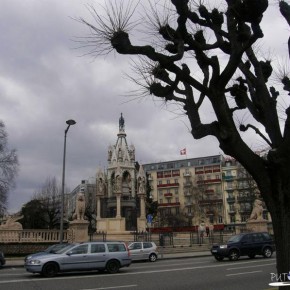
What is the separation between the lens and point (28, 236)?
99.8 ft

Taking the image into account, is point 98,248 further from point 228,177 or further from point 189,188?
point 228,177

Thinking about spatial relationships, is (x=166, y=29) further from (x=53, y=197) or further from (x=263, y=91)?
(x=53, y=197)

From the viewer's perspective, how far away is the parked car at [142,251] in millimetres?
25969

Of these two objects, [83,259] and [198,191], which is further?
[198,191]

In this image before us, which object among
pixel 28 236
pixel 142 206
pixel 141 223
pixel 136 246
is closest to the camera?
pixel 136 246

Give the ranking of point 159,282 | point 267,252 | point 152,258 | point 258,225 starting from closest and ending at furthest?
point 159,282, point 267,252, point 152,258, point 258,225

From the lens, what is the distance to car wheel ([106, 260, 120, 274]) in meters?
18.0

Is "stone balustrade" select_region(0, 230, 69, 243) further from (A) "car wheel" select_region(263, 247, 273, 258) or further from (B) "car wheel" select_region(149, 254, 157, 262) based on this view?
(A) "car wheel" select_region(263, 247, 273, 258)

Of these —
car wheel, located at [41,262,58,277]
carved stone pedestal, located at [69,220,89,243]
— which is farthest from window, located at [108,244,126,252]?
carved stone pedestal, located at [69,220,89,243]

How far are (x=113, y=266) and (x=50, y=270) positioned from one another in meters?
2.85

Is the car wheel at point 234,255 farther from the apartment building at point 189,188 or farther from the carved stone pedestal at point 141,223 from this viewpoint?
the apartment building at point 189,188

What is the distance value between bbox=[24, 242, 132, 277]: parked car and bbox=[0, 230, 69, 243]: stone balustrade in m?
13.4

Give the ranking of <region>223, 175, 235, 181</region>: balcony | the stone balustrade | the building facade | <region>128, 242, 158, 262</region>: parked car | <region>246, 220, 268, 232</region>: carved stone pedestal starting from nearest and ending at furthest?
<region>128, 242, 158, 262</region>: parked car → the stone balustrade → <region>246, 220, 268, 232</region>: carved stone pedestal → the building facade → <region>223, 175, 235, 181</region>: balcony

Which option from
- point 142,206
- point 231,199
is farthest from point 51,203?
point 231,199
